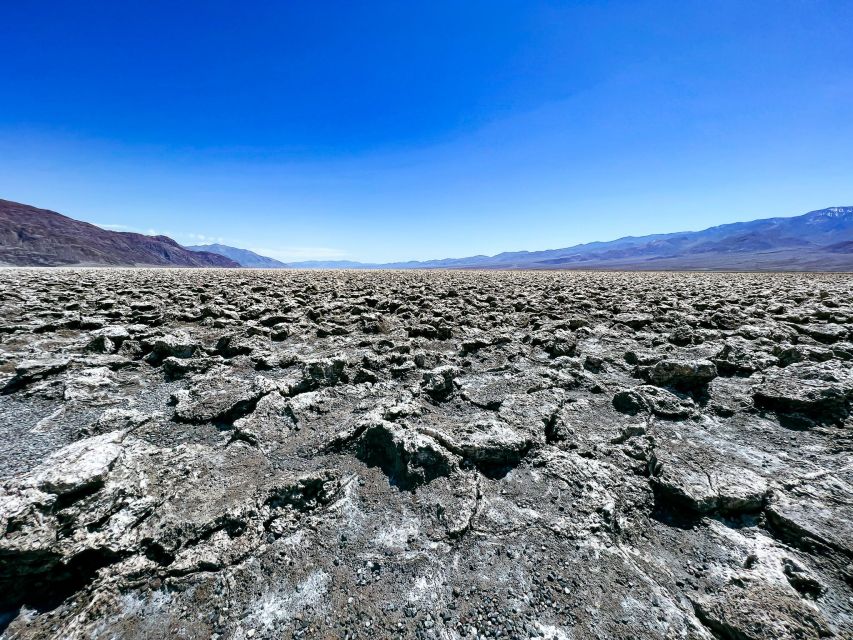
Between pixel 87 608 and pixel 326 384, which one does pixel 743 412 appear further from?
pixel 87 608

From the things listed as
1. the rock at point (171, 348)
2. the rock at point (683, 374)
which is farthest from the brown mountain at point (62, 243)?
the rock at point (683, 374)

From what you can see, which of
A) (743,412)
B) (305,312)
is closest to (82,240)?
(305,312)

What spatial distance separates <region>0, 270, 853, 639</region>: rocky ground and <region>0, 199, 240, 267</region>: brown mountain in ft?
291

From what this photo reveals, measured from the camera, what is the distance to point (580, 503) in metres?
1.67

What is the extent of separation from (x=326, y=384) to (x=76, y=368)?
2247 mm

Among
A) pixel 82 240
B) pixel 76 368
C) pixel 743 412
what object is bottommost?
pixel 743 412

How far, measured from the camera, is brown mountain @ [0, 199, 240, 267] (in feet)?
233

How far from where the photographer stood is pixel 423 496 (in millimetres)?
1707

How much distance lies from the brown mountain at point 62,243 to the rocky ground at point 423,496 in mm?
88604

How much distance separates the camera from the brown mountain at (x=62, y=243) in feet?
233

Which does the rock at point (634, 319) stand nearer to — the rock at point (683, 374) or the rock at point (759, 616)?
the rock at point (683, 374)

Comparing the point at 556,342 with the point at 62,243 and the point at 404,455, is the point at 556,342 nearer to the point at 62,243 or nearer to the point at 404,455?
the point at 404,455

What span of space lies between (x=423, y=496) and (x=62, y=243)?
113 meters

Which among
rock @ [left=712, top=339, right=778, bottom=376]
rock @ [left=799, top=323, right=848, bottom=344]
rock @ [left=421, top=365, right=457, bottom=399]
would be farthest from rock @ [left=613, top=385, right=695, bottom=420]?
rock @ [left=799, top=323, right=848, bottom=344]
